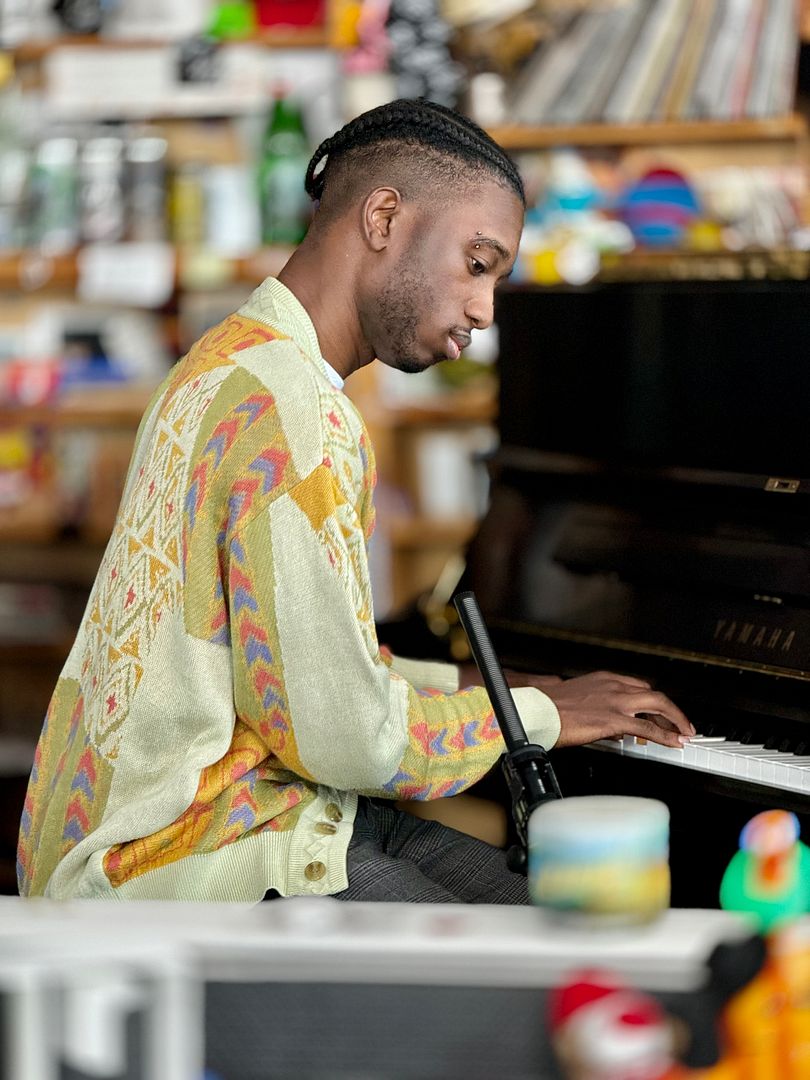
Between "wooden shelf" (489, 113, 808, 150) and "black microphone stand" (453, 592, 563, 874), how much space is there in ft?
7.59

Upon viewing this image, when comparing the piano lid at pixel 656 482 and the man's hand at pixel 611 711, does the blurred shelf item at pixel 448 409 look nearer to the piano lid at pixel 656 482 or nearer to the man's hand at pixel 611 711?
the piano lid at pixel 656 482

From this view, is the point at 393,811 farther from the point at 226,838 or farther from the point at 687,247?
the point at 687,247

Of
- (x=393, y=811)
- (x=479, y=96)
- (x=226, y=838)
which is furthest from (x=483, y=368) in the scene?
(x=226, y=838)

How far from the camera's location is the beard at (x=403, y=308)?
1.80m

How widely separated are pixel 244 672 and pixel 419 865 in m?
0.42

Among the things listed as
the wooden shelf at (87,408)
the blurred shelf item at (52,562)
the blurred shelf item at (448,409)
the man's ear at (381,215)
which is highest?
the man's ear at (381,215)

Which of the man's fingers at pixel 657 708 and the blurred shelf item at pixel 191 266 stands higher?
the man's fingers at pixel 657 708

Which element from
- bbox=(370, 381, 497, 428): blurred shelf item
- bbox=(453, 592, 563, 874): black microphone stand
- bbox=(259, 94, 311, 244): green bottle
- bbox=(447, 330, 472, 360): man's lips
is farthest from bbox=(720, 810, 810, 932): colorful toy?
bbox=(259, 94, 311, 244): green bottle

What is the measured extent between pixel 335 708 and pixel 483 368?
2.47m

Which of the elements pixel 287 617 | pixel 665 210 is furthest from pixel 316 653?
pixel 665 210

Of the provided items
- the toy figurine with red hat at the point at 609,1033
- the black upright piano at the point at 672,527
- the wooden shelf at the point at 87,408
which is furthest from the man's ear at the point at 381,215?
the wooden shelf at the point at 87,408

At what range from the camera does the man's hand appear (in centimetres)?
182

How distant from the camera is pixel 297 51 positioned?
401cm

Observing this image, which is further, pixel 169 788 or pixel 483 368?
pixel 483 368
